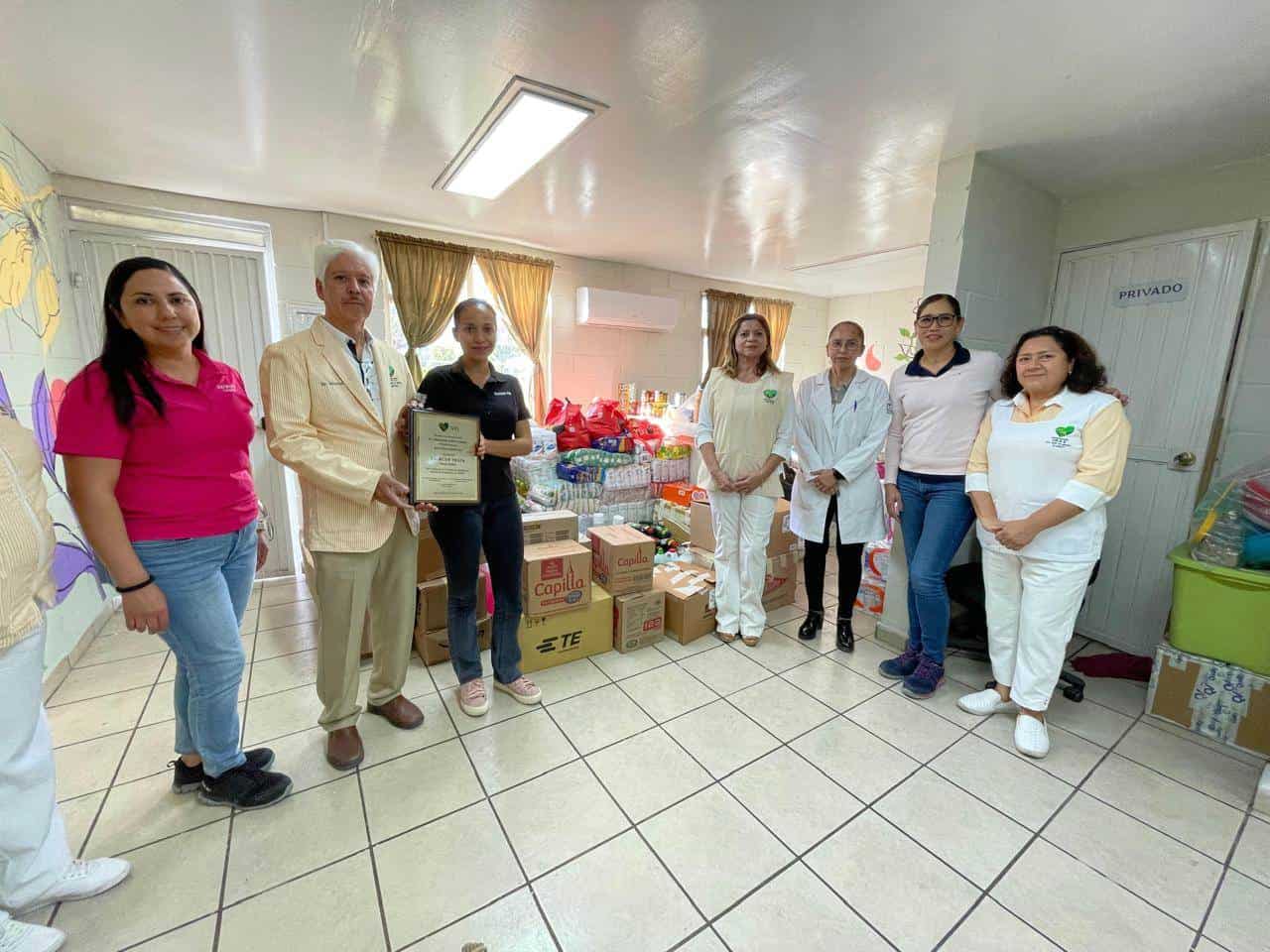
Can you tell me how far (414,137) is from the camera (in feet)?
7.93

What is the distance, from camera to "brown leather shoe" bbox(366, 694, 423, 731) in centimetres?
199

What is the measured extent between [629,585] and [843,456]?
124 cm

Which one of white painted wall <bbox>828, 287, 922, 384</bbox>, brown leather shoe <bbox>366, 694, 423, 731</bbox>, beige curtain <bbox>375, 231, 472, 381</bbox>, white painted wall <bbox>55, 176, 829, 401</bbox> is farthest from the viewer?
white painted wall <bbox>828, 287, 922, 384</bbox>

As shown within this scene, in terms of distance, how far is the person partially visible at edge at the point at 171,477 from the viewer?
47.9 inches

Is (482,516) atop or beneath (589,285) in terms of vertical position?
beneath

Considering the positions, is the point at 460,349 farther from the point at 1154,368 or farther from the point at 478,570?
the point at 1154,368

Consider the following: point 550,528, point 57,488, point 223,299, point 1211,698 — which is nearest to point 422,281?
point 223,299

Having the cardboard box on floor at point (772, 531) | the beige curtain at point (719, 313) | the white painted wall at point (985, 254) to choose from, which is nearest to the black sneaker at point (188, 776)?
the cardboard box on floor at point (772, 531)

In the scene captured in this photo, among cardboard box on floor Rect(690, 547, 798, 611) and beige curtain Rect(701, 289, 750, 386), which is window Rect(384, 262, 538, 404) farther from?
cardboard box on floor Rect(690, 547, 798, 611)

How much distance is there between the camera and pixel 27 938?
3.78 ft

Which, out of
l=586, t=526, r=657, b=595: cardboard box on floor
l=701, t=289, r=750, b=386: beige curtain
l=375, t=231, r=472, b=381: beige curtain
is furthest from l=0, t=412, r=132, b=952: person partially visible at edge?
l=701, t=289, r=750, b=386: beige curtain

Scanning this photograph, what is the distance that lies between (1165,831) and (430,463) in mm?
2599

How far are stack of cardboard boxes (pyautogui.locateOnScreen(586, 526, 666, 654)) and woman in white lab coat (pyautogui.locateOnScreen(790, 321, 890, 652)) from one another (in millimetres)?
838

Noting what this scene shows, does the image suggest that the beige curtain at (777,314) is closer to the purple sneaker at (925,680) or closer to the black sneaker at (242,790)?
the purple sneaker at (925,680)
